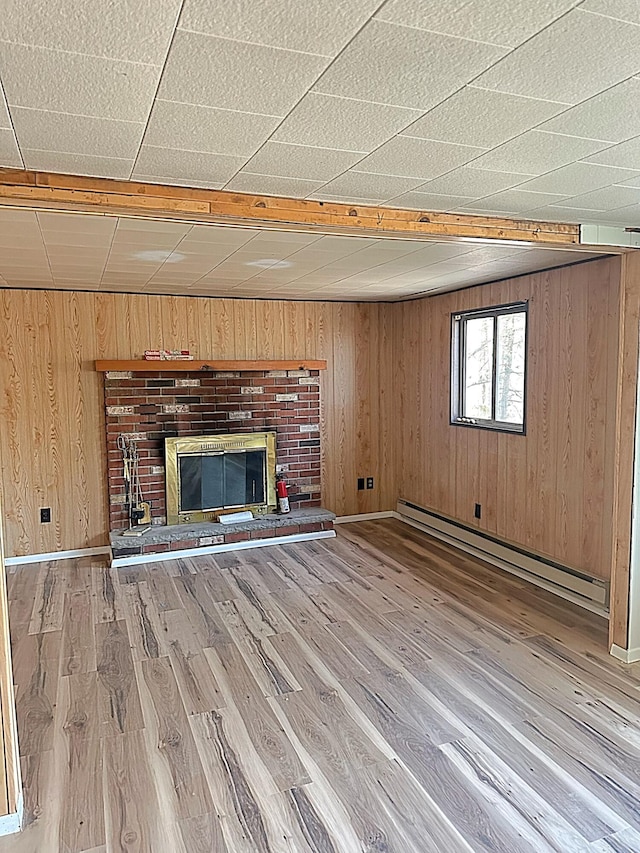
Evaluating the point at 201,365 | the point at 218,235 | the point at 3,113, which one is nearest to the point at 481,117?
the point at 3,113

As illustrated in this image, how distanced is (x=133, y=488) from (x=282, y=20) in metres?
4.53

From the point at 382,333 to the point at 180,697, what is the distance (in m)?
4.16

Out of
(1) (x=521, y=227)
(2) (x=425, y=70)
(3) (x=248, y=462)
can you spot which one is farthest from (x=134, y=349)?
(2) (x=425, y=70)

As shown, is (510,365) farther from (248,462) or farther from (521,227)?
(248,462)

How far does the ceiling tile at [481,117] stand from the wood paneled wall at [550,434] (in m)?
A: 2.26

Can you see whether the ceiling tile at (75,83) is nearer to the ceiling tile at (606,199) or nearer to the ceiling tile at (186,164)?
the ceiling tile at (186,164)

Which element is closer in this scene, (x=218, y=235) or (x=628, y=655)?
(x=218, y=235)

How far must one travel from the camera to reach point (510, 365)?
471 cm

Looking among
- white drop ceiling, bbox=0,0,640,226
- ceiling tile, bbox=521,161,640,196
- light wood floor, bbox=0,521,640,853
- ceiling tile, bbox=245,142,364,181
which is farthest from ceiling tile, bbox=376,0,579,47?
light wood floor, bbox=0,521,640,853

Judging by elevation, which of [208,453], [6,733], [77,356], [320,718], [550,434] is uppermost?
[77,356]

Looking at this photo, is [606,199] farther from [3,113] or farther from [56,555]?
[56,555]

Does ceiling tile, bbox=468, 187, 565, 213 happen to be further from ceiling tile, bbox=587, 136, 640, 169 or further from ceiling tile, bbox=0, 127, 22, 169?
ceiling tile, bbox=0, 127, 22, 169

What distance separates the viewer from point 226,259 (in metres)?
3.59

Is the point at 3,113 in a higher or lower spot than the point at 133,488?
higher
